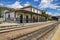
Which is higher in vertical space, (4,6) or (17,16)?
(4,6)

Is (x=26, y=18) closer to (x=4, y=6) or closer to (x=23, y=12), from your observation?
(x=23, y=12)

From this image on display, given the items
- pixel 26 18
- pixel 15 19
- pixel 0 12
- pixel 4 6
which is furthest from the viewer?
pixel 4 6

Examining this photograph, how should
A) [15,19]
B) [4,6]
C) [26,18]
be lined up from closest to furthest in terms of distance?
[15,19] → [26,18] → [4,6]

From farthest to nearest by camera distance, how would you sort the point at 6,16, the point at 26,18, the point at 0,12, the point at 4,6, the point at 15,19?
the point at 4,6, the point at 0,12, the point at 6,16, the point at 26,18, the point at 15,19

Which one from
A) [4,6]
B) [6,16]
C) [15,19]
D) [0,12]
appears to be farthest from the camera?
[4,6]

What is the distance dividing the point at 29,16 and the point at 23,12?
5.34 meters

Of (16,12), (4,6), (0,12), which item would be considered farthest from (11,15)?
(4,6)

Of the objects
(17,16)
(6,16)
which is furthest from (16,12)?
(6,16)

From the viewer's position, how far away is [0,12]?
61.2m

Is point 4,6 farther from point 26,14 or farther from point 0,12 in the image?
point 26,14

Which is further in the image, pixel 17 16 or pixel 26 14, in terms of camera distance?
pixel 26 14

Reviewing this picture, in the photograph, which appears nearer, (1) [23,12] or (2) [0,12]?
(1) [23,12]

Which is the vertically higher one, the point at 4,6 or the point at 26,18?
the point at 4,6

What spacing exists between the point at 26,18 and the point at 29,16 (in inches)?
121
